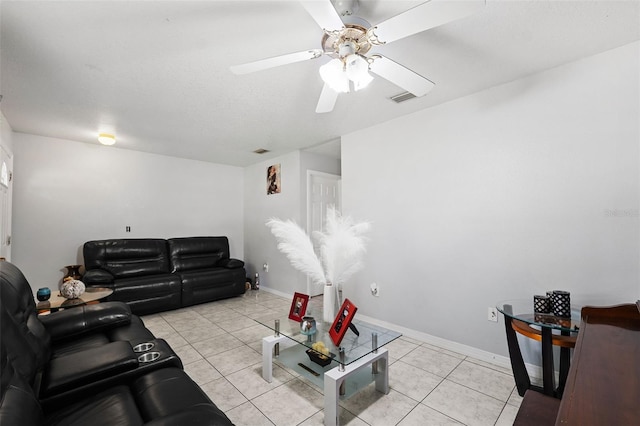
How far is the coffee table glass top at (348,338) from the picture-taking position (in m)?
1.81

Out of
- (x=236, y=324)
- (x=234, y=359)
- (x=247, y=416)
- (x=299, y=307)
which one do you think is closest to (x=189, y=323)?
(x=236, y=324)

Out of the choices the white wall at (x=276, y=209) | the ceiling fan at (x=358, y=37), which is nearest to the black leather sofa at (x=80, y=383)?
the ceiling fan at (x=358, y=37)

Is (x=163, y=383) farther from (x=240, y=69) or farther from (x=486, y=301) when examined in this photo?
(x=486, y=301)

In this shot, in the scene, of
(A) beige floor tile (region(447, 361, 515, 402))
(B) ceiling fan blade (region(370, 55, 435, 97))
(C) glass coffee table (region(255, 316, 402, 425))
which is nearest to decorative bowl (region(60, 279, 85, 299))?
(C) glass coffee table (region(255, 316, 402, 425))

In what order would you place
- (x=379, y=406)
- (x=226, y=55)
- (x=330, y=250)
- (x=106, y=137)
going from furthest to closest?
(x=106, y=137)
(x=330, y=250)
(x=226, y=55)
(x=379, y=406)

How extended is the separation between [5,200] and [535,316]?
5.14 metres

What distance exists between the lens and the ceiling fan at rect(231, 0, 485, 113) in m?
1.16

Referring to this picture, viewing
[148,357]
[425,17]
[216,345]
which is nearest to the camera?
[425,17]

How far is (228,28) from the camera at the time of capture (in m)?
1.68

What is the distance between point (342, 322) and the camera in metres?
1.89

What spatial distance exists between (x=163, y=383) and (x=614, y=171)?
302cm

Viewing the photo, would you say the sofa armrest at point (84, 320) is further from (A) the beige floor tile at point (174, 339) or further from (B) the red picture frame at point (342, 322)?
(B) the red picture frame at point (342, 322)

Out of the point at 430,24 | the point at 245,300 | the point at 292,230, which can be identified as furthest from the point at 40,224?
the point at 430,24

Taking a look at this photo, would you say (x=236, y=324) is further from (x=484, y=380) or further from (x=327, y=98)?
(x=327, y=98)
